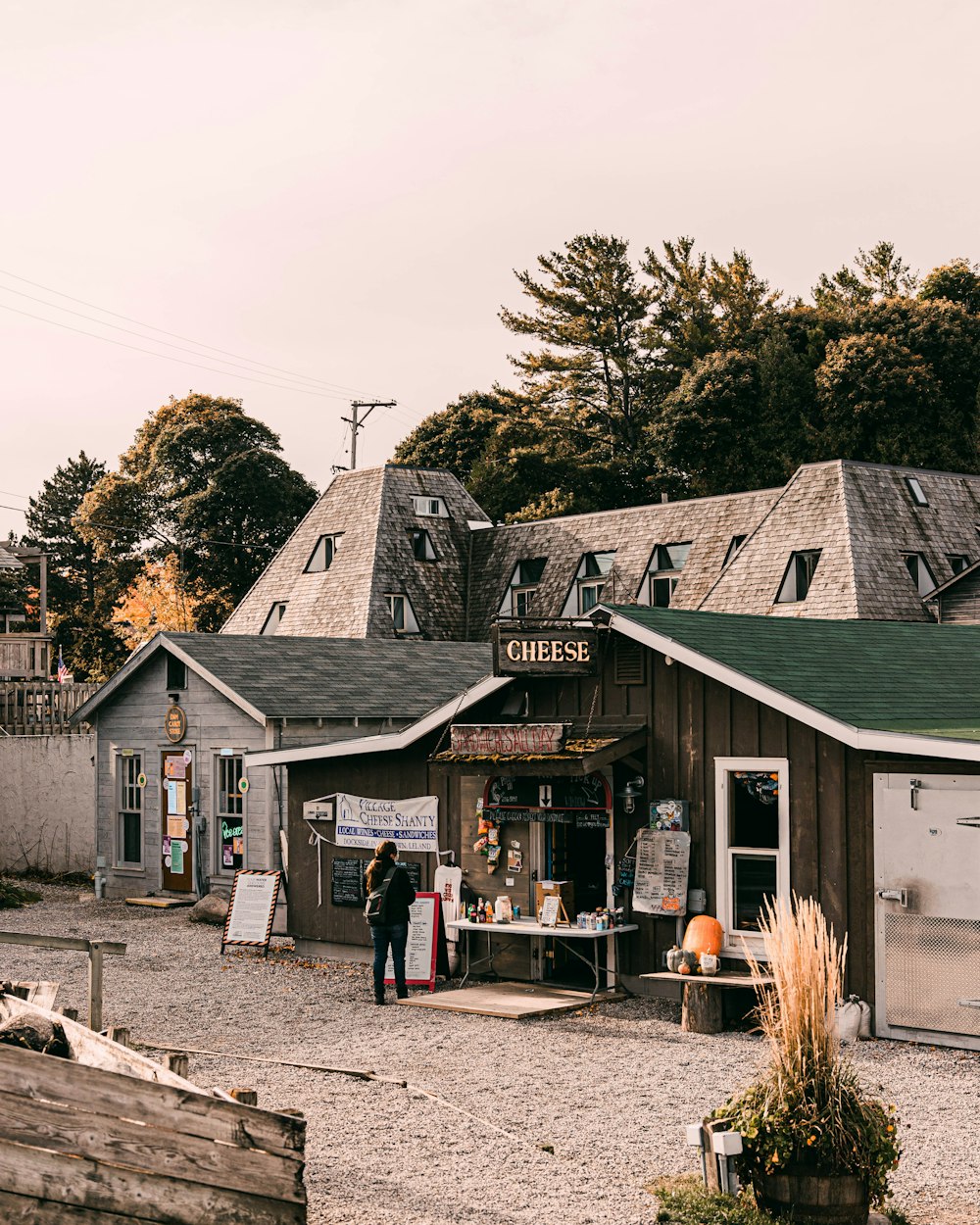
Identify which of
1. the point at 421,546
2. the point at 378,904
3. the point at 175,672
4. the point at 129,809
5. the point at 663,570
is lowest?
the point at 378,904

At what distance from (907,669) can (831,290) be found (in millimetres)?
45727

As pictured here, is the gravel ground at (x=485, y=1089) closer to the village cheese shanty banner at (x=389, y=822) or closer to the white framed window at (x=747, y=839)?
the white framed window at (x=747, y=839)

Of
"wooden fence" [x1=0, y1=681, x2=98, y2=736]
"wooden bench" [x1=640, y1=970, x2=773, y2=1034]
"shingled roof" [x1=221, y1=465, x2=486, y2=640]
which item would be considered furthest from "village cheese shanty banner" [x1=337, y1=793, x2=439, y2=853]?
"shingled roof" [x1=221, y1=465, x2=486, y2=640]

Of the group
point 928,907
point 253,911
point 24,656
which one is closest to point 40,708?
point 24,656

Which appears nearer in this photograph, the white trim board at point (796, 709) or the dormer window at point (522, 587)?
the white trim board at point (796, 709)

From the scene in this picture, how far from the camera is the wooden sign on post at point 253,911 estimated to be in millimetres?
18641

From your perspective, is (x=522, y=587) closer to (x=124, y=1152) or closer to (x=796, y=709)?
(x=796, y=709)

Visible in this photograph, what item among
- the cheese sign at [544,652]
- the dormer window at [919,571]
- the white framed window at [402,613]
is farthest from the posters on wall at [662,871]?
the white framed window at [402,613]

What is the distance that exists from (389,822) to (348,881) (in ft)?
3.38

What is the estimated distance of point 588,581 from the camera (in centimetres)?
3778

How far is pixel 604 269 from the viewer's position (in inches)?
2331

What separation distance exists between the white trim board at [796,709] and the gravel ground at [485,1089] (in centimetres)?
255

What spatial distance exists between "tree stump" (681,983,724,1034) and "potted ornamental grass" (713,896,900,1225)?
572 centimetres

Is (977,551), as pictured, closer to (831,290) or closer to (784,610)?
(784,610)
